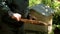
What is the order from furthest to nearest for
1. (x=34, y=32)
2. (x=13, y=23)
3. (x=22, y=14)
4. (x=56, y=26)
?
(x=56, y=26) < (x=34, y=32) < (x=22, y=14) < (x=13, y=23)

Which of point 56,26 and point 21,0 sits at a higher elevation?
point 21,0

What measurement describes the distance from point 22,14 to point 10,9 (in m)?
0.16

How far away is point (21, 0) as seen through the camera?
2.14 m

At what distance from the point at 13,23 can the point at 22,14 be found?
22 cm

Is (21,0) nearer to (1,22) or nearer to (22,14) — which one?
(22,14)

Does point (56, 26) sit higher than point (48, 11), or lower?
lower

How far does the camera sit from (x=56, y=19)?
23.9 feet

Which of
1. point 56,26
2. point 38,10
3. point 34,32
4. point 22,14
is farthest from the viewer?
point 56,26

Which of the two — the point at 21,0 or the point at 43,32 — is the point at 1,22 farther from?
the point at 43,32

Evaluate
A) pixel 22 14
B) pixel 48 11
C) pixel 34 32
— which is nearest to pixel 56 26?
pixel 48 11

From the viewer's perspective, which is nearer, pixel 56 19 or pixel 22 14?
pixel 22 14

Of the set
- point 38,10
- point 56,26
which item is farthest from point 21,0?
point 56,26

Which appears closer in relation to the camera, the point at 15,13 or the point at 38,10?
the point at 15,13

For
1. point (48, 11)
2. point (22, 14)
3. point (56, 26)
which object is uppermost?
point (22, 14)
